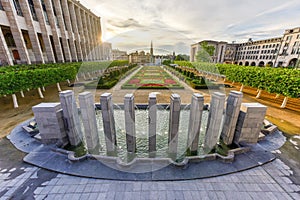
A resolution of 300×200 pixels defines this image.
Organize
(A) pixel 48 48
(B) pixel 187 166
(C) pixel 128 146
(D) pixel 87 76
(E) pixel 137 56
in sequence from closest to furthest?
(B) pixel 187 166 → (C) pixel 128 146 → (A) pixel 48 48 → (D) pixel 87 76 → (E) pixel 137 56

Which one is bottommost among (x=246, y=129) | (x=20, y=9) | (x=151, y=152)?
(x=151, y=152)

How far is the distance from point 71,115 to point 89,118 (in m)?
1.08

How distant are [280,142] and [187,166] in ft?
20.5

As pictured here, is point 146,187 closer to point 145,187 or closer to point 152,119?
point 145,187

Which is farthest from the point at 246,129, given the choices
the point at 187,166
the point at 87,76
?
the point at 87,76

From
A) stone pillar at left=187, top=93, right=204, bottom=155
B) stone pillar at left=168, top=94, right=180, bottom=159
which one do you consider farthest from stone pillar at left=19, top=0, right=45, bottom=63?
stone pillar at left=187, top=93, right=204, bottom=155

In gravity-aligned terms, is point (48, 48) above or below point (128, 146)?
above

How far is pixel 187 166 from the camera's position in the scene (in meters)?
5.66

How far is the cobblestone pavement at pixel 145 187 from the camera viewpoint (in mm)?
4559

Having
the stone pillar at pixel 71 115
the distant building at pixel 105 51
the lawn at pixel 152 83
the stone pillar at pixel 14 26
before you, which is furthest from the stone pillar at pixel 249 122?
the distant building at pixel 105 51

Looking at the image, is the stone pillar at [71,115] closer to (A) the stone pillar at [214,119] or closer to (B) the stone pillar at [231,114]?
(A) the stone pillar at [214,119]

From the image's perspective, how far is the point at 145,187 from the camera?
15.9 feet

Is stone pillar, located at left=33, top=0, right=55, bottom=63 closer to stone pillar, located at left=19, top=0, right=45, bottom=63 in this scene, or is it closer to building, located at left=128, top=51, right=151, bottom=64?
stone pillar, located at left=19, top=0, right=45, bottom=63

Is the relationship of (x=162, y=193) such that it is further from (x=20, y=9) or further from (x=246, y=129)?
(x=20, y=9)
